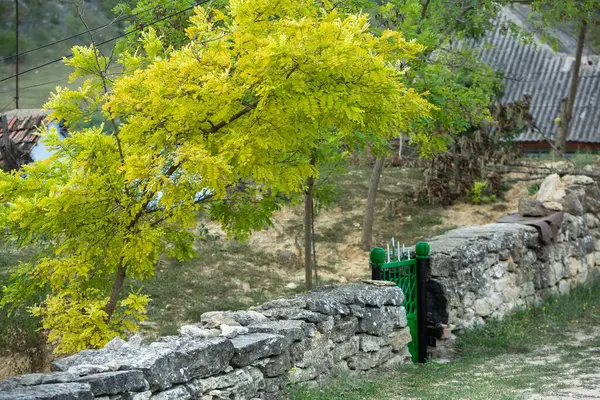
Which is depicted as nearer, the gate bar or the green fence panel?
the green fence panel

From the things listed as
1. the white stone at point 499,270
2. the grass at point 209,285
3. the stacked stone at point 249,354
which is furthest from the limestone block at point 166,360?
the grass at point 209,285

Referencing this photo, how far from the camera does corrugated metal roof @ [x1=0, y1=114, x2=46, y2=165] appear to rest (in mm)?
15258

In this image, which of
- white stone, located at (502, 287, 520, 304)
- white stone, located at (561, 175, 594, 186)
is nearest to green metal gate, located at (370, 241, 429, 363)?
white stone, located at (502, 287, 520, 304)

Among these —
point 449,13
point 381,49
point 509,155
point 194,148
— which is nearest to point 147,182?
point 194,148

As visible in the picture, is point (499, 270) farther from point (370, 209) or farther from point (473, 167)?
point (473, 167)

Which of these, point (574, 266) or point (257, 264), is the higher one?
point (257, 264)

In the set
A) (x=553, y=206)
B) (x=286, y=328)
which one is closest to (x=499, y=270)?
Answer: (x=553, y=206)

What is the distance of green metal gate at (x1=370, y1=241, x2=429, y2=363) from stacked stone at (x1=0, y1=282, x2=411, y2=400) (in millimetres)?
396

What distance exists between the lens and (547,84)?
25141mm

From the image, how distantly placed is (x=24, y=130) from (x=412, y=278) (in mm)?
9168

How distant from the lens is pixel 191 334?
6.34m

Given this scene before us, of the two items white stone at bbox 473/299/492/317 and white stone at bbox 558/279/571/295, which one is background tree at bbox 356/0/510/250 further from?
white stone at bbox 558/279/571/295

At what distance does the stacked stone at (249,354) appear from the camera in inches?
201

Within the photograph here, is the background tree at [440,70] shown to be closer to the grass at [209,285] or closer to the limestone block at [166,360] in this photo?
the grass at [209,285]
